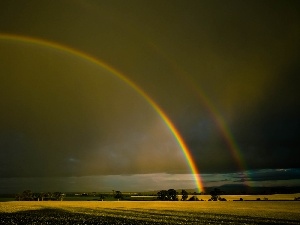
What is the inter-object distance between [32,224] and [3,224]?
356 cm

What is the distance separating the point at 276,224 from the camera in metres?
44.5

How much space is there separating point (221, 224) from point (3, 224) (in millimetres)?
28601

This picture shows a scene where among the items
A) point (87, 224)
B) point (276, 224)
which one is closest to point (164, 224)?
point (87, 224)

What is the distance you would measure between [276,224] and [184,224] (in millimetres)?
13014

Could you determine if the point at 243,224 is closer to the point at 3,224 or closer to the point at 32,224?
the point at 32,224

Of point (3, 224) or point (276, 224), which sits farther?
point (276, 224)

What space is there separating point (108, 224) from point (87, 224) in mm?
2856

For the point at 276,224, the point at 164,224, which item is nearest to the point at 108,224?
the point at 164,224

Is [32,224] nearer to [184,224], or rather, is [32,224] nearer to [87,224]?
[87,224]

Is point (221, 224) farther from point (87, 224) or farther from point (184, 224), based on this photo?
point (87, 224)

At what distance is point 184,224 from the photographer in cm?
4284

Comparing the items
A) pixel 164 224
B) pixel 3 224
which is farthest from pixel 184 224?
pixel 3 224

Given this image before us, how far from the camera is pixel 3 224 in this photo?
4162 cm

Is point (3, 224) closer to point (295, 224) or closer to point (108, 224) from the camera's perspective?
point (108, 224)
